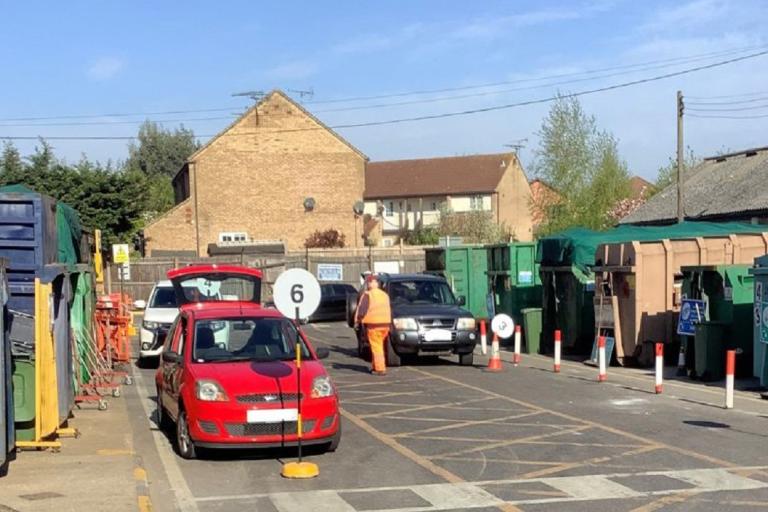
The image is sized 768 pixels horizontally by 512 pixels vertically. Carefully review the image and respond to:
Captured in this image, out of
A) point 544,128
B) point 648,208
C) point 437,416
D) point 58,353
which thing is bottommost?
point 437,416

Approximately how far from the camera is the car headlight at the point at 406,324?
65.7 feet

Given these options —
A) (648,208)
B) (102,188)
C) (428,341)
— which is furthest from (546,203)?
(428,341)

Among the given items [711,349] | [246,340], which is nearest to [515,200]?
[711,349]

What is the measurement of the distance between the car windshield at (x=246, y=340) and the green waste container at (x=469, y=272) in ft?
60.8

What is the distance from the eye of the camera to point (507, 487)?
9422 mm

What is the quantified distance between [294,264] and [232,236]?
12764 mm

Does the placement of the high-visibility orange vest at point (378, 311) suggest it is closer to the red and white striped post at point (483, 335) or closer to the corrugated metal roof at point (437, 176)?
the red and white striped post at point (483, 335)

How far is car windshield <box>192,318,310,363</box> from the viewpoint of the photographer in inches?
461

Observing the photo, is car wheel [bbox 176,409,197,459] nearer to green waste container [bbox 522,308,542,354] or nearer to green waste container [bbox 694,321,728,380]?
green waste container [bbox 694,321,728,380]

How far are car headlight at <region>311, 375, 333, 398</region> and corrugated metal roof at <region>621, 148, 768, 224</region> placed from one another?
27.7 m

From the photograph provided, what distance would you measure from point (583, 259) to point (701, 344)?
574 centimetres

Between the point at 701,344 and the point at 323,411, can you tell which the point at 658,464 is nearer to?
the point at 323,411

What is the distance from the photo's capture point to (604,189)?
2045 inches

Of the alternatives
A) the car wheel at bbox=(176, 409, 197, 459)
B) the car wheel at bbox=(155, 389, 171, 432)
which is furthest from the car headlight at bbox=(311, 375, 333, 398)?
the car wheel at bbox=(155, 389, 171, 432)
